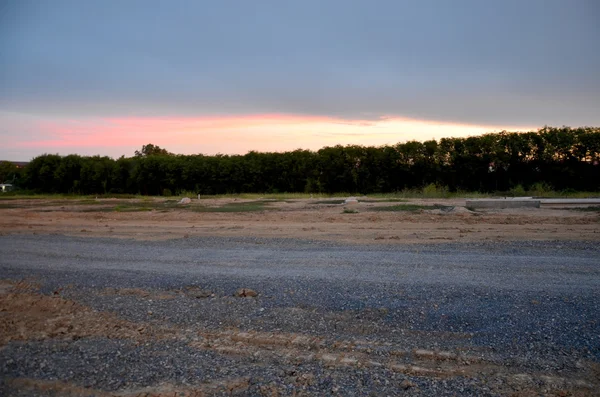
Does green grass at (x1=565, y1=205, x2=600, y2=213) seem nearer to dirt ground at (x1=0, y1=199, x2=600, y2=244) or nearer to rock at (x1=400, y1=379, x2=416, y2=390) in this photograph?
dirt ground at (x1=0, y1=199, x2=600, y2=244)

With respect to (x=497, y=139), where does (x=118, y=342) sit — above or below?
below

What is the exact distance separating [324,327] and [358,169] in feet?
78.4

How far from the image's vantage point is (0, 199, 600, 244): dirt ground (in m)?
12.7

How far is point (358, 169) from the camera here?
2912 centimetres

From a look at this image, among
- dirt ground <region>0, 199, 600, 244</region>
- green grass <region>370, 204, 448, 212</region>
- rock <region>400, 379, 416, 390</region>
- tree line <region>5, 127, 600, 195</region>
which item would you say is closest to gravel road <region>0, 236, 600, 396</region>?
rock <region>400, 379, 416, 390</region>

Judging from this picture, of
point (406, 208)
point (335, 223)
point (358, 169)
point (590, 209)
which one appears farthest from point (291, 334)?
point (358, 169)

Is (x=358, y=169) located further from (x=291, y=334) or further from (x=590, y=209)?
(x=291, y=334)

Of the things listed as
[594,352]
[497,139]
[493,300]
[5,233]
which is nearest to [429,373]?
[594,352]

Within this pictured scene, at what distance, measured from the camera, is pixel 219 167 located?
32.7 meters

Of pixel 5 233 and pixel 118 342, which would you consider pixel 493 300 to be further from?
pixel 5 233

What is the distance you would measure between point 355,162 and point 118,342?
24.9 meters

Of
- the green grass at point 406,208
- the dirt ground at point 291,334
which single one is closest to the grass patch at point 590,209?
the dirt ground at point 291,334

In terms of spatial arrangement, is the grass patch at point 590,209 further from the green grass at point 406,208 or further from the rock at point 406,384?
the rock at point 406,384

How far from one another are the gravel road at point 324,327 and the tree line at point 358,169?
17.0m
